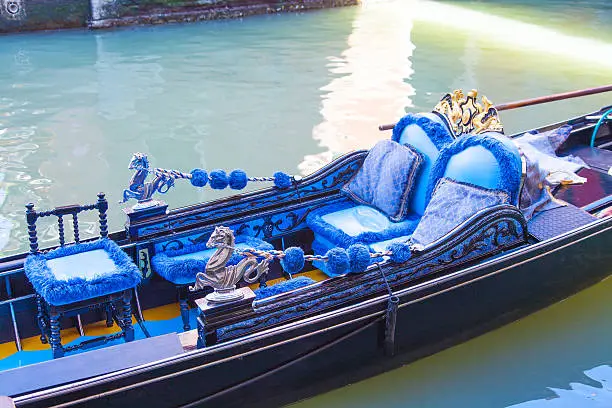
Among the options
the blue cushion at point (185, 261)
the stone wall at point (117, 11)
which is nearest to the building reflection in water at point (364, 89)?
the stone wall at point (117, 11)

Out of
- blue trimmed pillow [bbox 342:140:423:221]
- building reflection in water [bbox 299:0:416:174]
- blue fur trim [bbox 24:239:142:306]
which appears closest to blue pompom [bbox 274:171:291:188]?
→ blue trimmed pillow [bbox 342:140:423:221]

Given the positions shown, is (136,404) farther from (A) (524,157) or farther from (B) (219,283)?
(A) (524,157)

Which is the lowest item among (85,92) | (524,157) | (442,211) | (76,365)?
(85,92)

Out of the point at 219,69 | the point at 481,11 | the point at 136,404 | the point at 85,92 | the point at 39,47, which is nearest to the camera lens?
the point at 136,404

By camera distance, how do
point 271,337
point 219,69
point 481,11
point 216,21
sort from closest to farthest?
1. point 271,337
2. point 219,69
3. point 216,21
4. point 481,11

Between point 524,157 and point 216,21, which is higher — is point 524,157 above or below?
above

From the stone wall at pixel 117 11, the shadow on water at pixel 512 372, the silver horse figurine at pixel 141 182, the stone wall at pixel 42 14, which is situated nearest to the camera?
the shadow on water at pixel 512 372

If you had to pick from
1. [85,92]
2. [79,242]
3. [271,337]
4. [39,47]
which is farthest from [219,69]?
[271,337]

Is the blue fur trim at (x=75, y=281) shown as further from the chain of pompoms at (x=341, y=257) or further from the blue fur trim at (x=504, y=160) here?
the blue fur trim at (x=504, y=160)
